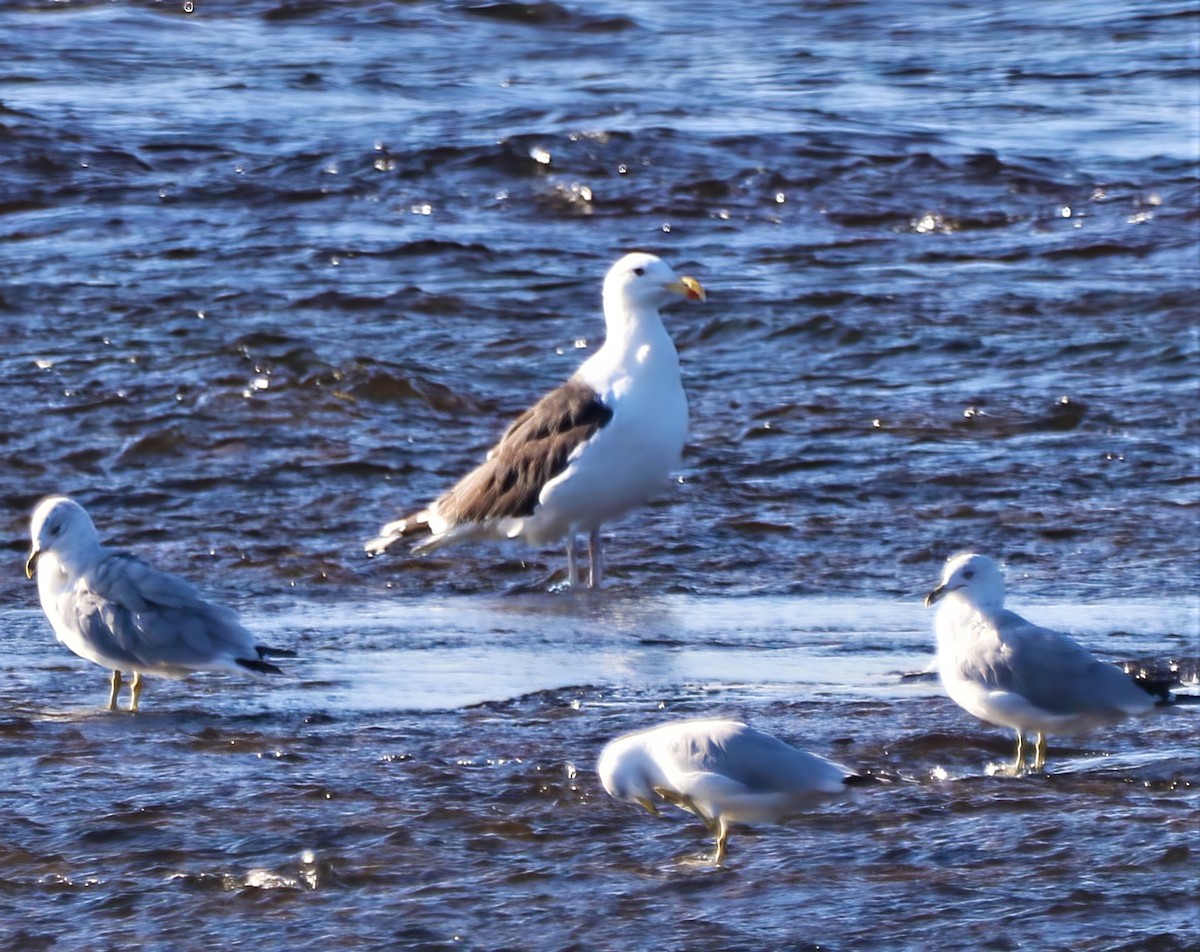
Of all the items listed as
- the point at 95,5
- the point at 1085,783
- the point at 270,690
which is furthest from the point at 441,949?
the point at 95,5

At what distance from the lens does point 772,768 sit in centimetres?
437

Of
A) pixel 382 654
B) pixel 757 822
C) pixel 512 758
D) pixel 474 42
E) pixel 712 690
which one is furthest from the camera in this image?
pixel 474 42

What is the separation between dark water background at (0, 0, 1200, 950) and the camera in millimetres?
4324

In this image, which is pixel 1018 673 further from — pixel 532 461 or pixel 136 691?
pixel 532 461

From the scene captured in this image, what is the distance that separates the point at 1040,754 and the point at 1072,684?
0.23m

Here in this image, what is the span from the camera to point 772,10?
22.8m

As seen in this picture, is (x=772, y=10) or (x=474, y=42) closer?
(x=474, y=42)

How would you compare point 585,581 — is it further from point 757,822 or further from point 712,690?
point 757,822

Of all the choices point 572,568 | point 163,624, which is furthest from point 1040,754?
point 572,568

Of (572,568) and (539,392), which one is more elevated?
(539,392)

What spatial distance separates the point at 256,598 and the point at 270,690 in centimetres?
123

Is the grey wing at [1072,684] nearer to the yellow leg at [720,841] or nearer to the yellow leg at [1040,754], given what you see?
the yellow leg at [1040,754]

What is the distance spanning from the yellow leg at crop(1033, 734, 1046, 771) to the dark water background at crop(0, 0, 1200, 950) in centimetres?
Answer: 6

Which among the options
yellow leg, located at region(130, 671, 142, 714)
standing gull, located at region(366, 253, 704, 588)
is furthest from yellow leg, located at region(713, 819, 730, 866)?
standing gull, located at region(366, 253, 704, 588)
